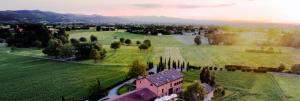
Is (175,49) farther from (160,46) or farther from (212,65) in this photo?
(212,65)

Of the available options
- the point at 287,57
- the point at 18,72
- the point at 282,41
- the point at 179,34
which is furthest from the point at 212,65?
the point at 179,34

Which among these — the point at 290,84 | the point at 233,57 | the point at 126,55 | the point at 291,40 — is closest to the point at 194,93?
the point at 290,84

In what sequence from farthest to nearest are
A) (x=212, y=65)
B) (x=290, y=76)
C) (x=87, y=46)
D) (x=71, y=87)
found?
1. (x=87, y=46)
2. (x=212, y=65)
3. (x=290, y=76)
4. (x=71, y=87)

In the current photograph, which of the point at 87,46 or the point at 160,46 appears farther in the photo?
the point at 160,46

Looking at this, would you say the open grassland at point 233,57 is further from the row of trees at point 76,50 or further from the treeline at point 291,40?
the row of trees at point 76,50

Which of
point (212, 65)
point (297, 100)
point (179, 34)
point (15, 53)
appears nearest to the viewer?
point (297, 100)

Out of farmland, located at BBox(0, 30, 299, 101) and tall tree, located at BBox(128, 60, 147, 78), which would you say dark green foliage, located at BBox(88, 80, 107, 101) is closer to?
farmland, located at BBox(0, 30, 299, 101)
